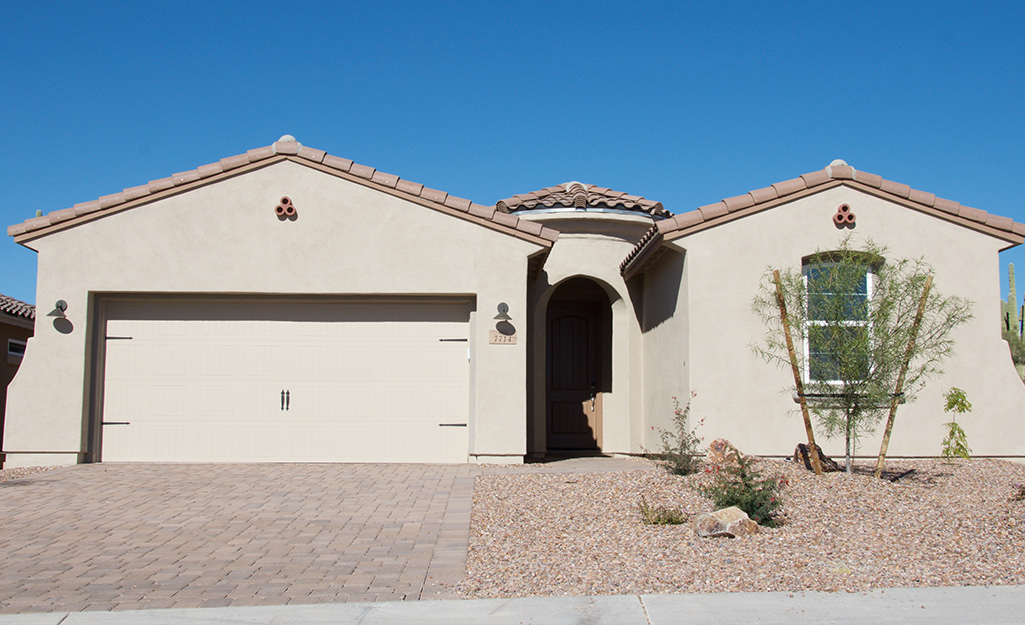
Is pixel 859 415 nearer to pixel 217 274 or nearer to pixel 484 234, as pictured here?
pixel 484 234

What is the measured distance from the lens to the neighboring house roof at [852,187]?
11109mm

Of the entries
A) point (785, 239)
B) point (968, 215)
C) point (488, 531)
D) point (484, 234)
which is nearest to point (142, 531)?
point (488, 531)

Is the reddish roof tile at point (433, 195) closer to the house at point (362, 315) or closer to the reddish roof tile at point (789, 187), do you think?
the house at point (362, 315)

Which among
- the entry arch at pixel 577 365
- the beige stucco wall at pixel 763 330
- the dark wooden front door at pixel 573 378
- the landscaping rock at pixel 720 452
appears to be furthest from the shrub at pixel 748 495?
the dark wooden front door at pixel 573 378

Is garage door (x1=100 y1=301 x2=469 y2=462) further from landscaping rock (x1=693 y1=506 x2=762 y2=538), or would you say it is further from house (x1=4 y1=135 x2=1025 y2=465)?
landscaping rock (x1=693 y1=506 x2=762 y2=538)

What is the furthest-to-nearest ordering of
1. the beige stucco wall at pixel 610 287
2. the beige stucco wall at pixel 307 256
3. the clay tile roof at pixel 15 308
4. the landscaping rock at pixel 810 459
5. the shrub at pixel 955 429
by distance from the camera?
1. the clay tile roof at pixel 15 308
2. the beige stucco wall at pixel 610 287
3. the beige stucco wall at pixel 307 256
4. the shrub at pixel 955 429
5. the landscaping rock at pixel 810 459

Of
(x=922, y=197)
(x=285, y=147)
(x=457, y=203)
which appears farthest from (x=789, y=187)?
(x=285, y=147)

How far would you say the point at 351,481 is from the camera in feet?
31.7

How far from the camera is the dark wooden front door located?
14.9 m

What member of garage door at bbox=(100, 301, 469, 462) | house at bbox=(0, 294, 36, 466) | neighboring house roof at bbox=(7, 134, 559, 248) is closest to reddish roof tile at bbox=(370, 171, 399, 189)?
neighboring house roof at bbox=(7, 134, 559, 248)

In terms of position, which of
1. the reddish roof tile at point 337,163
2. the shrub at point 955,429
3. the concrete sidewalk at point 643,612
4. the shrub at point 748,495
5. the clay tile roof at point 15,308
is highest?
the reddish roof tile at point 337,163

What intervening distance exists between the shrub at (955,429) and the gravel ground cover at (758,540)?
5.33 feet

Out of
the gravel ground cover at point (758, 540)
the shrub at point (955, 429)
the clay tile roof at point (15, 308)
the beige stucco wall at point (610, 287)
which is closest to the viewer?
the gravel ground cover at point (758, 540)

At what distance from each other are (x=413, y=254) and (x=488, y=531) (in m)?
5.27
